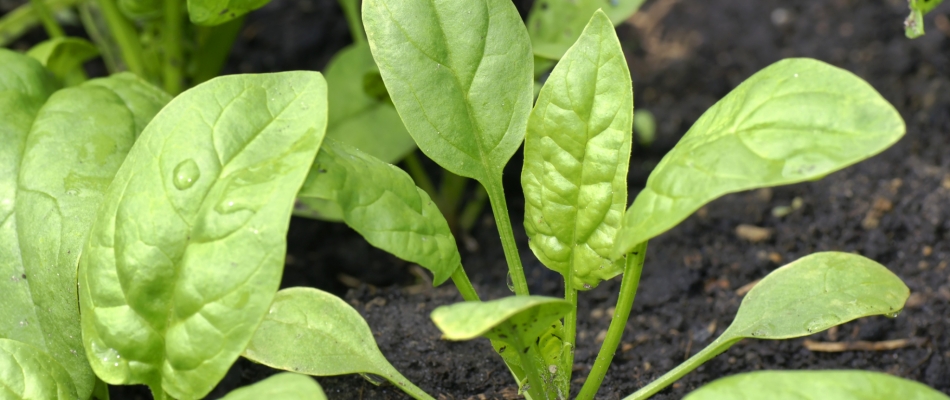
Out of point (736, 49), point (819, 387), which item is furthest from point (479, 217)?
point (819, 387)

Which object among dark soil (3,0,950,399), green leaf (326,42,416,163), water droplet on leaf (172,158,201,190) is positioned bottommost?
dark soil (3,0,950,399)

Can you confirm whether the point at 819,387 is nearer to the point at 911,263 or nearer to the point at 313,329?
the point at 313,329

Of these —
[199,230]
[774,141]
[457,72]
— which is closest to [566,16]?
[457,72]

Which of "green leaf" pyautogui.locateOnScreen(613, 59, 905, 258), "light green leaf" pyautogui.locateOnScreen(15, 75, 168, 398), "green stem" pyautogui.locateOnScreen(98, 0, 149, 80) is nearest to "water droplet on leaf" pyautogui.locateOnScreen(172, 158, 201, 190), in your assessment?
"light green leaf" pyautogui.locateOnScreen(15, 75, 168, 398)

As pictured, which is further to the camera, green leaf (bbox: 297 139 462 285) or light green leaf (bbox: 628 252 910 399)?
light green leaf (bbox: 628 252 910 399)

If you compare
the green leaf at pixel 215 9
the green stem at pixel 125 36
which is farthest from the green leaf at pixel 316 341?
the green stem at pixel 125 36

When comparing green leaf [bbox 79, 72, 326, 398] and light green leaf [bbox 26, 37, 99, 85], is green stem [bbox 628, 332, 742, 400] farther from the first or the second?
light green leaf [bbox 26, 37, 99, 85]

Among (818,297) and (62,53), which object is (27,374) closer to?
(62,53)
